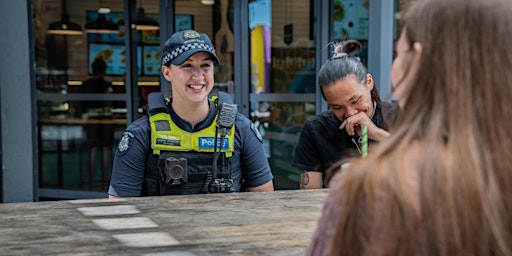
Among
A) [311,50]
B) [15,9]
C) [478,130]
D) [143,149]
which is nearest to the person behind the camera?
[478,130]

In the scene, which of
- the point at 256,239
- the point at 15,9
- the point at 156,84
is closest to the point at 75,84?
the point at 156,84

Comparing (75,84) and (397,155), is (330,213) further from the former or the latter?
(75,84)

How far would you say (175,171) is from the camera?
200 cm

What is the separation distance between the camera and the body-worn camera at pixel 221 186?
2066mm

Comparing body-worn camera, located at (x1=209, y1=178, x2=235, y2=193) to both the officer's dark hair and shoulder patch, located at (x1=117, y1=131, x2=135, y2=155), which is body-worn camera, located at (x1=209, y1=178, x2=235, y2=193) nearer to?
shoulder patch, located at (x1=117, y1=131, x2=135, y2=155)

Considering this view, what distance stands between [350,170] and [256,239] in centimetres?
71

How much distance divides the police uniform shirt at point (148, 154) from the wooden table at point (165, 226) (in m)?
0.19

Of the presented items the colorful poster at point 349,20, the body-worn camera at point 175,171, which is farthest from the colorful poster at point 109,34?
the body-worn camera at point 175,171

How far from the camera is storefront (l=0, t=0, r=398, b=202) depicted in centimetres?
421

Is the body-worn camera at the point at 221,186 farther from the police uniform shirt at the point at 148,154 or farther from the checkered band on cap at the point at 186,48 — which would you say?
the checkered band on cap at the point at 186,48

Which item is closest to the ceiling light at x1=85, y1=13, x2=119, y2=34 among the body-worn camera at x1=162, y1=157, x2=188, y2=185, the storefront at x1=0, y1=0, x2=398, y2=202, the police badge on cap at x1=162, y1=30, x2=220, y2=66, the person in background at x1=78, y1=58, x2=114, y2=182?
the storefront at x1=0, y1=0, x2=398, y2=202

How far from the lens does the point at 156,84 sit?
5.69m

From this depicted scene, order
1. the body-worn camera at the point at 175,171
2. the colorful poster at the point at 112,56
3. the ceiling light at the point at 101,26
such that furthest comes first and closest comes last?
the ceiling light at the point at 101,26, the colorful poster at the point at 112,56, the body-worn camera at the point at 175,171

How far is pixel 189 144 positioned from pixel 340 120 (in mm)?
706
